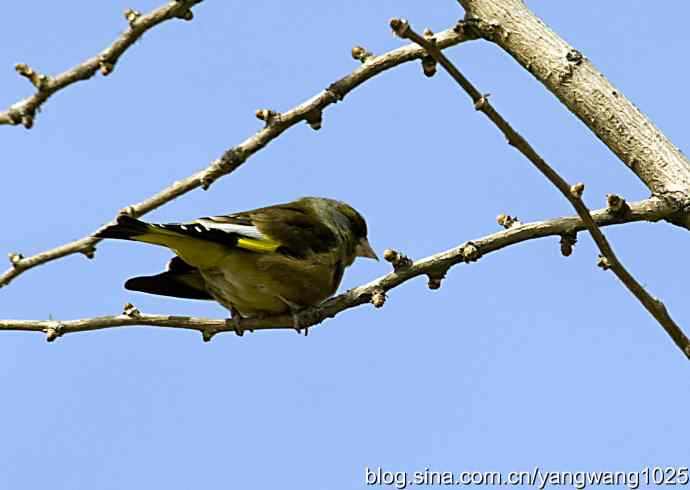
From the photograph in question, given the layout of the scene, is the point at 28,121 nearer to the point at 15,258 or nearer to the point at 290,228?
the point at 15,258

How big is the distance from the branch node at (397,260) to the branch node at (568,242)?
52 cm

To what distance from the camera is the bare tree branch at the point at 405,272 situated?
319cm

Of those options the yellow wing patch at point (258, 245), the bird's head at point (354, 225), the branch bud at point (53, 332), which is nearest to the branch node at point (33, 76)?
the branch bud at point (53, 332)

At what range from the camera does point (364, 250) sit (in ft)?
20.1

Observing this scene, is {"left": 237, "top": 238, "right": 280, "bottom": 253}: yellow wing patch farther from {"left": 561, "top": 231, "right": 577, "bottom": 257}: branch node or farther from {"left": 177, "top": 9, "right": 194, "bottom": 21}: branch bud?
{"left": 561, "top": 231, "right": 577, "bottom": 257}: branch node

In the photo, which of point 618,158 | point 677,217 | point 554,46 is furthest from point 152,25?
point 677,217

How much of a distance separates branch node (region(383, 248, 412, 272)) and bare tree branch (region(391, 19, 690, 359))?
822 millimetres

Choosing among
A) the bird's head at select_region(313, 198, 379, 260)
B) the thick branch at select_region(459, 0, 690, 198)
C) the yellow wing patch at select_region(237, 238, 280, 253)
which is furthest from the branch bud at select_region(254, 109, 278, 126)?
the bird's head at select_region(313, 198, 379, 260)

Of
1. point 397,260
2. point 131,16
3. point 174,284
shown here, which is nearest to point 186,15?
point 131,16

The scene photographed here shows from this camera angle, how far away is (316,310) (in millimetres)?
4270

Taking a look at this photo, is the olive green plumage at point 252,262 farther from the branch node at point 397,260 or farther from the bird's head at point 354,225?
the branch node at point 397,260

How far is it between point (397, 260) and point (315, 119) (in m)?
0.62

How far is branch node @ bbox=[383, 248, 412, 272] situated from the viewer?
3381mm

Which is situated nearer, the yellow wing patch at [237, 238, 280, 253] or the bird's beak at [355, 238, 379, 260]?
the yellow wing patch at [237, 238, 280, 253]
